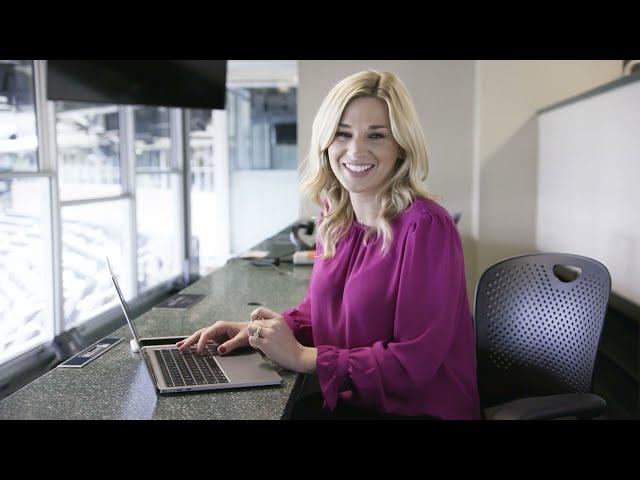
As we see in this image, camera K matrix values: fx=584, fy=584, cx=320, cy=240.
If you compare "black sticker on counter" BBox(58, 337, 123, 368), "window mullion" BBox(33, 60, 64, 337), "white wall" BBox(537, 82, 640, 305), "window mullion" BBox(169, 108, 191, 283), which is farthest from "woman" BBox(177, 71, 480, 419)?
"window mullion" BBox(169, 108, 191, 283)

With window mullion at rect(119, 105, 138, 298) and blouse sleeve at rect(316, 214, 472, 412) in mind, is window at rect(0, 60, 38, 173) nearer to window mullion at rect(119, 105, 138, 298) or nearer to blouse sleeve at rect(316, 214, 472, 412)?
window mullion at rect(119, 105, 138, 298)

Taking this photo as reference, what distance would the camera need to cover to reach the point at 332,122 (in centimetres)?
125

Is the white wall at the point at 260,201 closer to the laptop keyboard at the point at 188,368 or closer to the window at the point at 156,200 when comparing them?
the window at the point at 156,200

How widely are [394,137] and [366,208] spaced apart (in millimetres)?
186

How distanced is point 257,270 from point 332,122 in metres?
1.34

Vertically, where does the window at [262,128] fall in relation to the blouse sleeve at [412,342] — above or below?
above

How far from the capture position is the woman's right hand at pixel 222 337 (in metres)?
1.32

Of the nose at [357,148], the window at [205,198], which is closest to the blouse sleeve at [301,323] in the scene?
the nose at [357,148]

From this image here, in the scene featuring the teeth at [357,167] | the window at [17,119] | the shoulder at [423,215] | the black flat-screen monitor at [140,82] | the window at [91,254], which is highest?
the black flat-screen monitor at [140,82]

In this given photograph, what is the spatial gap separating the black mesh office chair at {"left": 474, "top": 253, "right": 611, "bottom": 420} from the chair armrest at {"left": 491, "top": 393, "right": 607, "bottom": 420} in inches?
3.8

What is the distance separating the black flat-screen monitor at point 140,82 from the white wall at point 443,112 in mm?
803

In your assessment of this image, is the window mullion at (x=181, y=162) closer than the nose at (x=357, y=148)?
No
